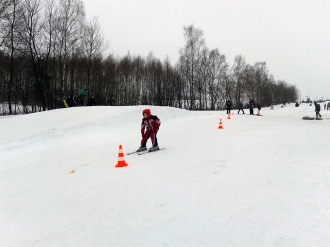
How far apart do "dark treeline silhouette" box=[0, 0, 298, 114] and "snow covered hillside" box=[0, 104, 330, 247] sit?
2336cm

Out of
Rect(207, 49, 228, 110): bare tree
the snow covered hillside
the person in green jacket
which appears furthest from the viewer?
Rect(207, 49, 228, 110): bare tree

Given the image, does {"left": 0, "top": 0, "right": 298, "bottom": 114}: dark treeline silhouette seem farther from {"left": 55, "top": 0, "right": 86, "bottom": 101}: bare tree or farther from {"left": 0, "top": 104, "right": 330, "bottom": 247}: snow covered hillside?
{"left": 0, "top": 104, "right": 330, "bottom": 247}: snow covered hillside

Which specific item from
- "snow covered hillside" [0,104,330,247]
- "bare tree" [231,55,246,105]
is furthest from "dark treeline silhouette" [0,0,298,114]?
"snow covered hillside" [0,104,330,247]

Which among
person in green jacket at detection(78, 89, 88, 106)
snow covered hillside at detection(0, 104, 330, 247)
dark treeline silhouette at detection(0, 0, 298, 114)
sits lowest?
snow covered hillside at detection(0, 104, 330, 247)

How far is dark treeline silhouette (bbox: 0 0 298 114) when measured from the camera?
26375mm

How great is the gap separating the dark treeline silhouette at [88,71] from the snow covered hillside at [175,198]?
2336cm

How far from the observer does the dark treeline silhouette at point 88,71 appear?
26.4 m

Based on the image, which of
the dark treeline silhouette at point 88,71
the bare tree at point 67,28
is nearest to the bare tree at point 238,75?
the dark treeline silhouette at point 88,71

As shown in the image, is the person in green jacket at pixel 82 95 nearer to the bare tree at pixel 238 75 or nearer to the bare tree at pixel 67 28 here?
the bare tree at pixel 67 28

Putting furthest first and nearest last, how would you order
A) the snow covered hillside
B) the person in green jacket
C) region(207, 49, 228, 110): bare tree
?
region(207, 49, 228, 110): bare tree, the person in green jacket, the snow covered hillside

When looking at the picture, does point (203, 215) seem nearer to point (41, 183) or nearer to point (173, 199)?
point (173, 199)

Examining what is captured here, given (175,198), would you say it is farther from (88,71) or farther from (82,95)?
(88,71)

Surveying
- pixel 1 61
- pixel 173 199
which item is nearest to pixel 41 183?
pixel 173 199

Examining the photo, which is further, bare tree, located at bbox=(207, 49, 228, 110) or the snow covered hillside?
bare tree, located at bbox=(207, 49, 228, 110)
